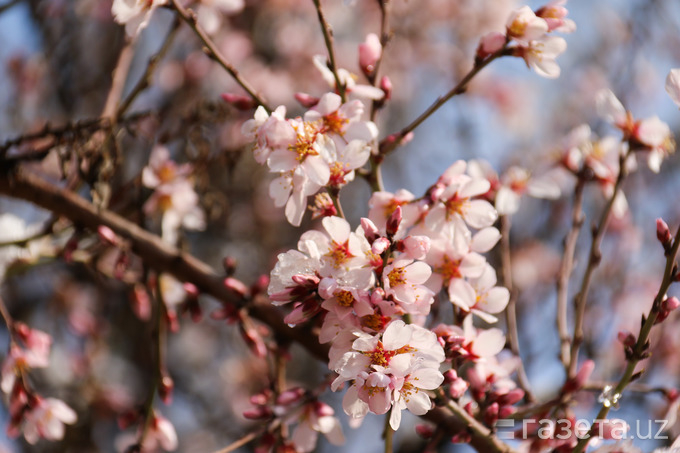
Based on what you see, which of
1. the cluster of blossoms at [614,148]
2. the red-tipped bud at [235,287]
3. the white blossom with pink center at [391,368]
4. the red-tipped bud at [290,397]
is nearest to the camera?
the white blossom with pink center at [391,368]

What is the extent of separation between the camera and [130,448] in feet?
6.36

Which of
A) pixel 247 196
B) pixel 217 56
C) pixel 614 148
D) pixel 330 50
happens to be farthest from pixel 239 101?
pixel 247 196

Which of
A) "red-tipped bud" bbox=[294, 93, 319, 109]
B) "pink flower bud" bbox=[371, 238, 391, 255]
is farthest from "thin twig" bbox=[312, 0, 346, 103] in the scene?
"pink flower bud" bbox=[371, 238, 391, 255]

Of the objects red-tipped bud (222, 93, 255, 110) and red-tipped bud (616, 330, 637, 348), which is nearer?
red-tipped bud (616, 330, 637, 348)

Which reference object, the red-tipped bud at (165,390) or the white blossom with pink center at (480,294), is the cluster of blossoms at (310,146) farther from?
the red-tipped bud at (165,390)

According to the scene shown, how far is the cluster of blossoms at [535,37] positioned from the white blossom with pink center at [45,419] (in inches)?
68.5

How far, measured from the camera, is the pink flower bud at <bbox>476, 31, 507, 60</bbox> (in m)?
1.61

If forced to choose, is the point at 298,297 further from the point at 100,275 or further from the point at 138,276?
the point at 138,276

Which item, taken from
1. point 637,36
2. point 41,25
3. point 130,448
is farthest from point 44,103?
point 637,36

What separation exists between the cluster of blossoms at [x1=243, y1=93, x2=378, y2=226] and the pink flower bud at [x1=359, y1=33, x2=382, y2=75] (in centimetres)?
27

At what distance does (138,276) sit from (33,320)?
2.69 meters

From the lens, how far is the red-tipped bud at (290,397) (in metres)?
1.72

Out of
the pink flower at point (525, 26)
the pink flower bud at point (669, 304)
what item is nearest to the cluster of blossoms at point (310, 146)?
the pink flower at point (525, 26)

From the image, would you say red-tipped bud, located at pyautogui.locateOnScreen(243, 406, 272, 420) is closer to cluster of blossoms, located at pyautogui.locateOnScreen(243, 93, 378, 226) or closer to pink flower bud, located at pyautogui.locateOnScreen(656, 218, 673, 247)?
cluster of blossoms, located at pyautogui.locateOnScreen(243, 93, 378, 226)
